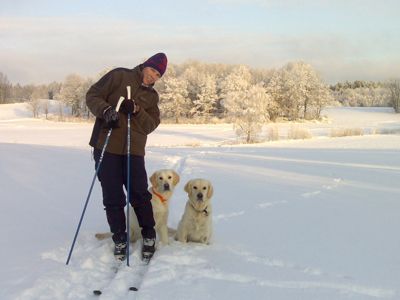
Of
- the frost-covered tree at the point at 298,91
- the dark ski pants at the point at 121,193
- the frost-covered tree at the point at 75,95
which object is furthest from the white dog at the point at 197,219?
the frost-covered tree at the point at 75,95

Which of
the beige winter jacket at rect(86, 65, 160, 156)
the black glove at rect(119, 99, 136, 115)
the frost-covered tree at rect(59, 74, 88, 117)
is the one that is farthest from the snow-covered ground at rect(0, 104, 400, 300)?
the frost-covered tree at rect(59, 74, 88, 117)

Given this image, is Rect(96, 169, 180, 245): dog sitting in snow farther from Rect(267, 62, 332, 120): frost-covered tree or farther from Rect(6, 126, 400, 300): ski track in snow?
Rect(267, 62, 332, 120): frost-covered tree

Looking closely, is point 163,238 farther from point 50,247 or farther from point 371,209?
point 371,209

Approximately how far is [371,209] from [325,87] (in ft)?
195

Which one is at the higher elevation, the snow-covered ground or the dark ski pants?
the dark ski pants

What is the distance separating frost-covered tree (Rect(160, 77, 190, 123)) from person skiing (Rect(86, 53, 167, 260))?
168 ft

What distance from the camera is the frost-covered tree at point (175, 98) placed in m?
56.5

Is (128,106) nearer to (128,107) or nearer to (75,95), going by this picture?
(128,107)

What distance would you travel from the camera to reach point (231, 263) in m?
3.94

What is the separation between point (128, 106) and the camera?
3.98 meters

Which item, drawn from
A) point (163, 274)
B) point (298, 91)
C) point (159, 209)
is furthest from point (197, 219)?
point (298, 91)

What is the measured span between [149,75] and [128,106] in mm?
418

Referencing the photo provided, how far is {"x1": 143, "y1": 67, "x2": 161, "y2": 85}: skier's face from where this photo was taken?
4141 mm

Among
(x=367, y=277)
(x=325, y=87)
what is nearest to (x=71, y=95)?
(x=325, y=87)
